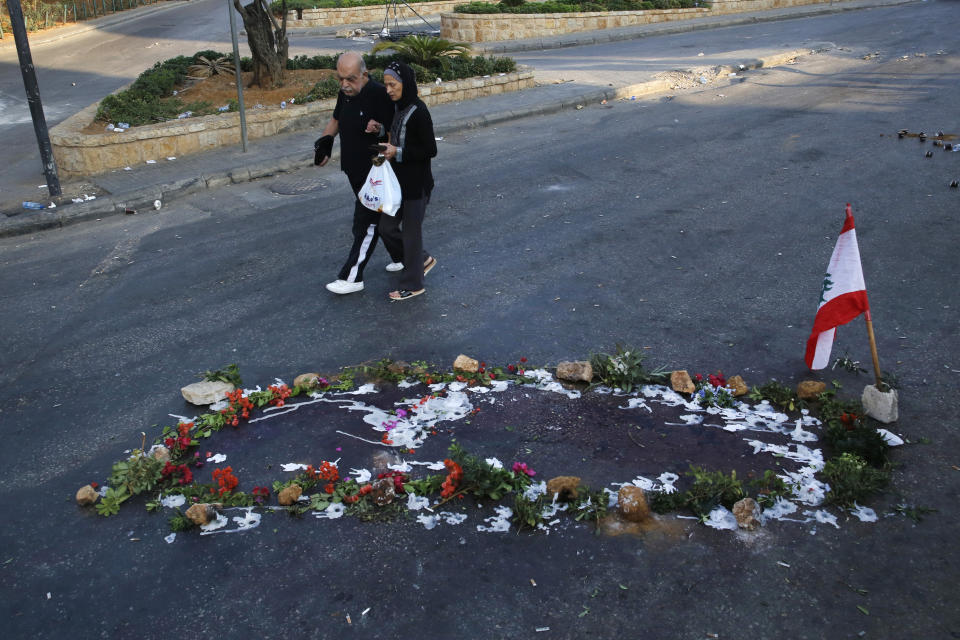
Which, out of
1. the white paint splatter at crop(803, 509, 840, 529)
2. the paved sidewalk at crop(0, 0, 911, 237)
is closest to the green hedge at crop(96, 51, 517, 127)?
the paved sidewalk at crop(0, 0, 911, 237)

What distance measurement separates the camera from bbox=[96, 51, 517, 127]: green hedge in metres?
12.1

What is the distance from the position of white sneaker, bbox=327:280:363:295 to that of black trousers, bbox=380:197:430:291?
40 cm

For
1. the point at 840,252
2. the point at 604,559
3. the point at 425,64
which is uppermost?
the point at 425,64

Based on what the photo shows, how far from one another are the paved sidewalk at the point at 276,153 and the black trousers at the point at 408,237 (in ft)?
14.7

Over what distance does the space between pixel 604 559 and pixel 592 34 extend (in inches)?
859

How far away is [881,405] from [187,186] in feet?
28.4

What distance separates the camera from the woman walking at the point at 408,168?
6082 mm

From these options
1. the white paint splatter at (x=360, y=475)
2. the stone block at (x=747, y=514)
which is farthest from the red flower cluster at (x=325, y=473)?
the stone block at (x=747, y=514)

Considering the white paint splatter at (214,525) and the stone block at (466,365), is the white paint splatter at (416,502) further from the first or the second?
the stone block at (466,365)

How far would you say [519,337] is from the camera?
6.03m

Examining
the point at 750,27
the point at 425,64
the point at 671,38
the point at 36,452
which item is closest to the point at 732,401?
the point at 36,452

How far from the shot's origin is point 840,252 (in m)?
4.90

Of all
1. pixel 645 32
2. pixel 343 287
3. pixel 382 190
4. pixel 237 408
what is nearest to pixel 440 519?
pixel 237 408

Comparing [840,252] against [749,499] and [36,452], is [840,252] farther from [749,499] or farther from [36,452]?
[36,452]
